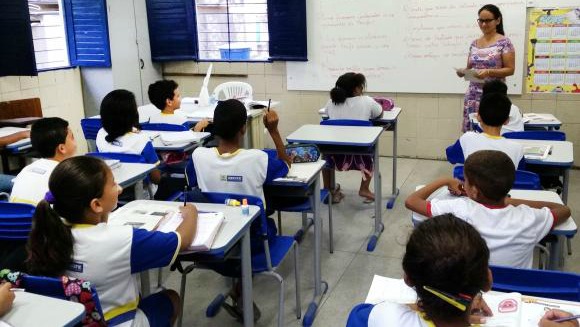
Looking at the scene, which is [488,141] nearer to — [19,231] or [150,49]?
[19,231]

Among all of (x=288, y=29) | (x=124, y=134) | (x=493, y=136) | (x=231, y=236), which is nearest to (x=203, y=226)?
(x=231, y=236)

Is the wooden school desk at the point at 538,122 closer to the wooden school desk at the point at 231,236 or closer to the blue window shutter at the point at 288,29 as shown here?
the blue window shutter at the point at 288,29

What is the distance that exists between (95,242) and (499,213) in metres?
1.33

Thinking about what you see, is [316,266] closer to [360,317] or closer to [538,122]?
[360,317]

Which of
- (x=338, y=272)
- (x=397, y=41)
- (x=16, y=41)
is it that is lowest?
(x=338, y=272)

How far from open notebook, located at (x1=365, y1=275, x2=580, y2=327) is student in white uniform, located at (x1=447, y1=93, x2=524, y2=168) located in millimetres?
1456

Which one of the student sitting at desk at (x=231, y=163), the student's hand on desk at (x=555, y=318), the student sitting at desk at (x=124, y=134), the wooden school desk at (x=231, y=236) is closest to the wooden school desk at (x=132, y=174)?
the student sitting at desk at (x=124, y=134)

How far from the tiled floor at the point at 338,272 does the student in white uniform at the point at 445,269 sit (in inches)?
51.4

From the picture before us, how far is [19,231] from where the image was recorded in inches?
88.0

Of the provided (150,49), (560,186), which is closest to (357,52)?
(150,49)

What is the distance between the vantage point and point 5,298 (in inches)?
56.8

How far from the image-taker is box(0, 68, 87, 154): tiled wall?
5184 mm

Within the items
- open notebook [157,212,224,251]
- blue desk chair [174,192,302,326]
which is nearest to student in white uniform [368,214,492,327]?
open notebook [157,212,224,251]

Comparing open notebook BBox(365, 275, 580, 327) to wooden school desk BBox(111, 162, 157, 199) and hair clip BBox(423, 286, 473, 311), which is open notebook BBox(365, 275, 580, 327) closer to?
hair clip BBox(423, 286, 473, 311)
